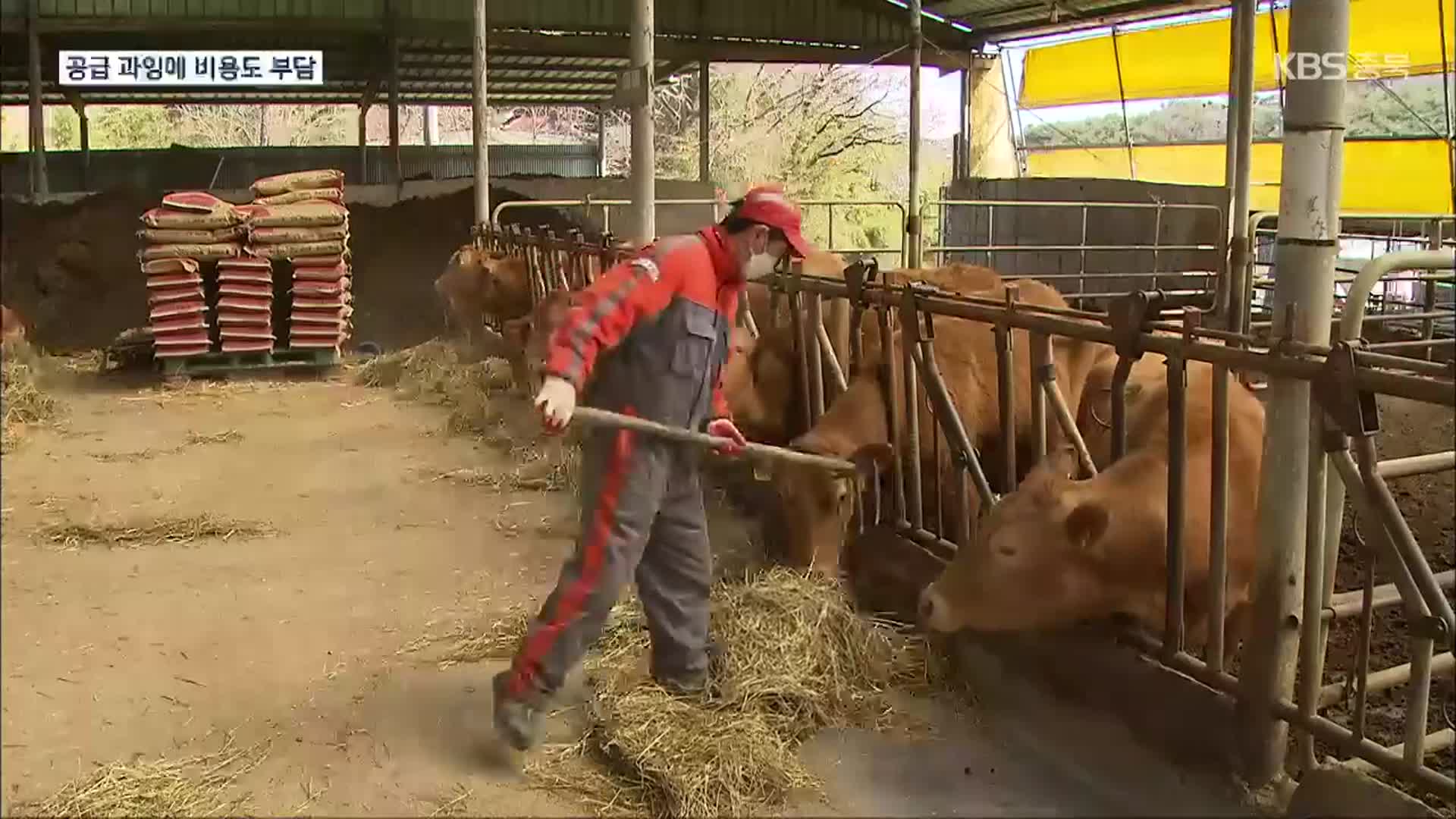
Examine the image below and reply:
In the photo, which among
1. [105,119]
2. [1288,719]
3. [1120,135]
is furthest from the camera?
[105,119]

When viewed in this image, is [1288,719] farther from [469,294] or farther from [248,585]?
[469,294]

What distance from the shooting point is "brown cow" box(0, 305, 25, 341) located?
1.84 meters

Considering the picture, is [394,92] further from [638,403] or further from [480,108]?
[638,403]

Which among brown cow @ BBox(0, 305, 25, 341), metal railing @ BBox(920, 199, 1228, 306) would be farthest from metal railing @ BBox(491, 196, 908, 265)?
brown cow @ BBox(0, 305, 25, 341)

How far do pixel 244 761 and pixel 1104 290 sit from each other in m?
12.4

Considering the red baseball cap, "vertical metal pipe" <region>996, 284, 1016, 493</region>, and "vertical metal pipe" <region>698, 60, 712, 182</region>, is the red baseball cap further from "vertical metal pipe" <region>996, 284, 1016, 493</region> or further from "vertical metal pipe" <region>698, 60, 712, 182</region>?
"vertical metal pipe" <region>698, 60, 712, 182</region>

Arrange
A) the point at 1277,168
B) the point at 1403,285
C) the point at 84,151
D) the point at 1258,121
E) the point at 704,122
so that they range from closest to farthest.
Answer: the point at 1403,285 → the point at 1277,168 → the point at 1258,121 → the point at 704,122 → the point at 84,151

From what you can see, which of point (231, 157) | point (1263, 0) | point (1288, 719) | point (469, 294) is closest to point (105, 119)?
point (231, 157)

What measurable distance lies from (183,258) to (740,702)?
8887 millimetres

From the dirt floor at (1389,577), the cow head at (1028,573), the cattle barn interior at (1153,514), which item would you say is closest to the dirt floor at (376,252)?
the cattle barn interior at (1153,514)

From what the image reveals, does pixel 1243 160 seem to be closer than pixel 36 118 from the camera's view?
Yes

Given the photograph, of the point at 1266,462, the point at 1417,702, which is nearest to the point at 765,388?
the point at 1266,462

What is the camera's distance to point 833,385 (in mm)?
5938

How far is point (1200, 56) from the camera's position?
49.2ft
